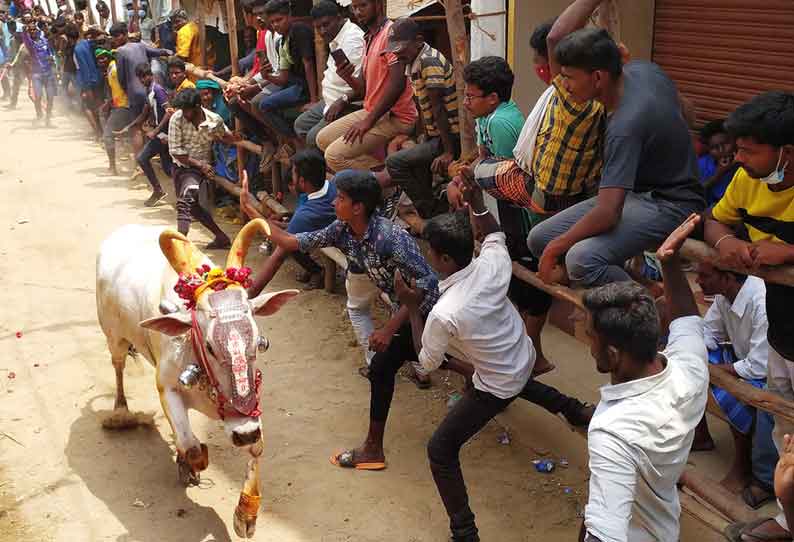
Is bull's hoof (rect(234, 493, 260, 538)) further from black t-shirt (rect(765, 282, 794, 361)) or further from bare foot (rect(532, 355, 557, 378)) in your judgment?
black t-shirt (rect(765, 282, 794, 361))

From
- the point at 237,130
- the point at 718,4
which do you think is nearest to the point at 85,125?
the point at 237,130

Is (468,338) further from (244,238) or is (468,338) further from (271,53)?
(271,53)

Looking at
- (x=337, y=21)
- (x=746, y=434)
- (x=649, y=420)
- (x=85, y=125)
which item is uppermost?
(x=337, y=21)

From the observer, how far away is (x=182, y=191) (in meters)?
9.72

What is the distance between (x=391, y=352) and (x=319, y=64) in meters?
4.52

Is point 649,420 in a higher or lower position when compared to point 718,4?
lower

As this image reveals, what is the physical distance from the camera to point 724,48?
685 centimetres

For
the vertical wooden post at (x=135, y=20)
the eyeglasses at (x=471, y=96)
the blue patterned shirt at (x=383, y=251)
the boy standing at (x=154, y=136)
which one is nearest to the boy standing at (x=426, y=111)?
the eyeglasses at (x=471, y=96)

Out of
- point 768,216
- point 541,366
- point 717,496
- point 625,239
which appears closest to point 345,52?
point 541,366

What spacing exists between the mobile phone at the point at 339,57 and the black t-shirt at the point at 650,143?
12.2ft

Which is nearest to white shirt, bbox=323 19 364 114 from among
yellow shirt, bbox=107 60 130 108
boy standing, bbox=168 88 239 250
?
boy standing, bbox=168 88 239 250

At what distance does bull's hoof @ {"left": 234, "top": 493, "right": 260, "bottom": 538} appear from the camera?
4.52 metres

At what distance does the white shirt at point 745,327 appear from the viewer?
Result: 4211 mm

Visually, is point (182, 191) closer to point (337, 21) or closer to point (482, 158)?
point (337, 21)
